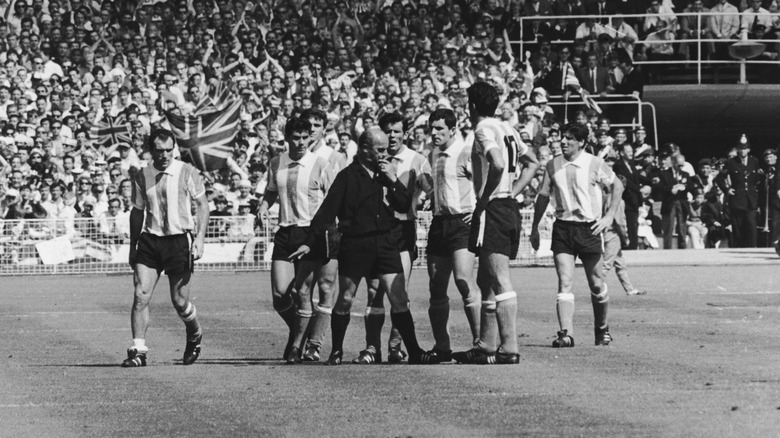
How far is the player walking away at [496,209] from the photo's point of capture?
11.4 meters

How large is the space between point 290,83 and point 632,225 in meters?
7.08

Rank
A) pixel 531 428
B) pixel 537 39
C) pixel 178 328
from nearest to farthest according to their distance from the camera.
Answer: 1. pixel 531 428
2. pixel 178 328
3. pixel 537 39

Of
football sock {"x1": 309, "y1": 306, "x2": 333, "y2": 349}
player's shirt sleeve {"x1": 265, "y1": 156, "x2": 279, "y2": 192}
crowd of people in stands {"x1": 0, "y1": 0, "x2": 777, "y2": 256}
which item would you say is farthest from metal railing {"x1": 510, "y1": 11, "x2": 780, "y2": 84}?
football sock {"x1": 309, "y1": 306, "x2": 333, "y2": 349}

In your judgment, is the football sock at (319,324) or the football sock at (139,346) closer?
the football sock at (139,346)

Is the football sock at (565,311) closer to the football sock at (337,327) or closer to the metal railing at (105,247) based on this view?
the football sock at (337,327)

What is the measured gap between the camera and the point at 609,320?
16250 millimetres

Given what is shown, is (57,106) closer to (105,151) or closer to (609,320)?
(105,151)

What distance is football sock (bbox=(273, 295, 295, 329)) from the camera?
12.6 metres

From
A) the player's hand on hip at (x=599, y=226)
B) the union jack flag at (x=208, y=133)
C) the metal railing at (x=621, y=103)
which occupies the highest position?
the metal railing at (x=621, y=103)

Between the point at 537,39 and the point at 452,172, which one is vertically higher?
the point at 537,39

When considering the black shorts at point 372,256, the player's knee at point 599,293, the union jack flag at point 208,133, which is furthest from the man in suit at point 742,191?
the black shorts at point 372,256

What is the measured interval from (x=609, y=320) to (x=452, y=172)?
492 cm

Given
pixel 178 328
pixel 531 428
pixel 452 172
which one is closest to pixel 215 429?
pixel 531 428

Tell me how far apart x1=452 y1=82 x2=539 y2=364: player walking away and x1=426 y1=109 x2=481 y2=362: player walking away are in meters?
0.23
